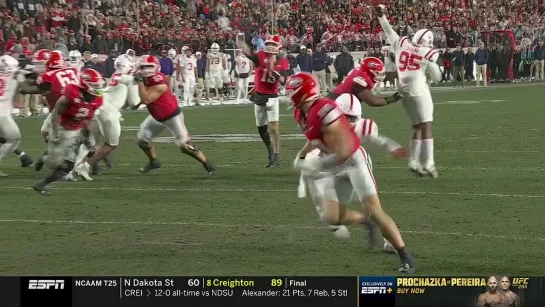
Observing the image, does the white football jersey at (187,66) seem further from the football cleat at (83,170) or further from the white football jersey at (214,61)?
the football cleat at (83,170)

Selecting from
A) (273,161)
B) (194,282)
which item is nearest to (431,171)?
(273,161)

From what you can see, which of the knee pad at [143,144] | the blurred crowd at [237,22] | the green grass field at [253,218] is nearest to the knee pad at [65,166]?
the green grass field at [253,218]

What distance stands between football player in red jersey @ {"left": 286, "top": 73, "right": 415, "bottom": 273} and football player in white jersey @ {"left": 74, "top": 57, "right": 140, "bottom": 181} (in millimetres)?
6162

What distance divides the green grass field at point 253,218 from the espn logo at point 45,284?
1457 millimetres

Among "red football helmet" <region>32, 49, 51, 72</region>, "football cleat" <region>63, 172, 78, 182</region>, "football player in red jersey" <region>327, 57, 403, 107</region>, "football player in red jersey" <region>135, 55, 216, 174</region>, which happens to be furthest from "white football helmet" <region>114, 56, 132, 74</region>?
"football player in red jersey" <region>327, 57, 403, 107</region>

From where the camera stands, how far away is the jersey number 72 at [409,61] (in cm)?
1422

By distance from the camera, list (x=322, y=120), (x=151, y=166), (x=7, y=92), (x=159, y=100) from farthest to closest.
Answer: (x=7, y=92) < (x=151, y=166) < (x=159, y=100) < (x=322, y=120)

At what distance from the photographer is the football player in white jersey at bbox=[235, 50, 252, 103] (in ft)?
112

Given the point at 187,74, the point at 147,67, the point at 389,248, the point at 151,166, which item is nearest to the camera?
the point at 389,248

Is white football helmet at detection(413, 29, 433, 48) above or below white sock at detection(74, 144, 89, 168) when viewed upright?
above

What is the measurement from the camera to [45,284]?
7.19m

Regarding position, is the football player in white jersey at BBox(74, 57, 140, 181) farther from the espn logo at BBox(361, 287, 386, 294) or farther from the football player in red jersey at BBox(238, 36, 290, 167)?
the espn logo at BBox(361, 287, 386, 294)

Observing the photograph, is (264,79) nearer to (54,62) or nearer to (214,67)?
(54,62)

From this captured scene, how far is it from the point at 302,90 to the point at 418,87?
5.77 m
